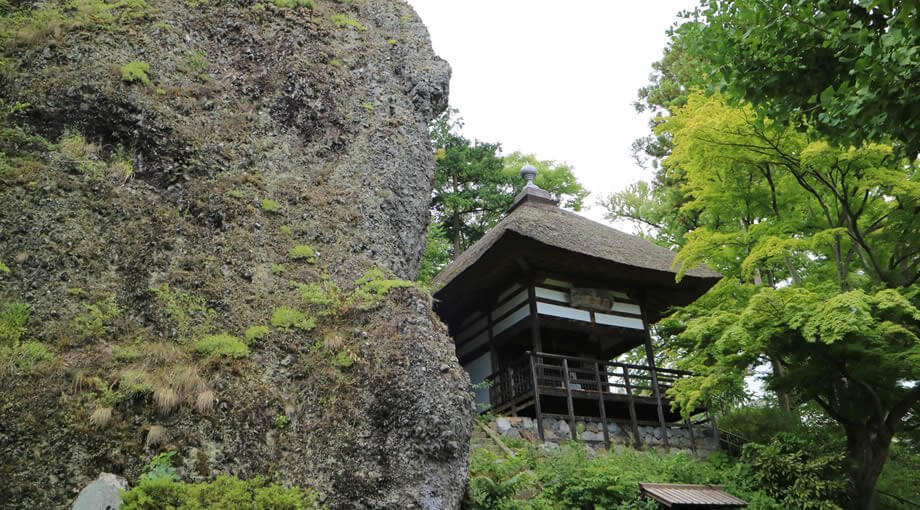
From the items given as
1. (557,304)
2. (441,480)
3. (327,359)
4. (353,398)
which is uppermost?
(557,304)

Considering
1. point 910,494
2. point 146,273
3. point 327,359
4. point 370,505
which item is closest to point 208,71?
point 146,273

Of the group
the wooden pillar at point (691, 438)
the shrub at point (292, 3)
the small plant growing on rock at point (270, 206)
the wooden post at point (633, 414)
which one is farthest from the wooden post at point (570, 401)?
the shrub at point (292, 3)

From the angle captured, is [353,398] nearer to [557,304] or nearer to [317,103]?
[317,103]

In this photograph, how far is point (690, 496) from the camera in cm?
1010

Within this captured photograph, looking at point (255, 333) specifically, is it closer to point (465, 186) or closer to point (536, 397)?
point (536, 397)

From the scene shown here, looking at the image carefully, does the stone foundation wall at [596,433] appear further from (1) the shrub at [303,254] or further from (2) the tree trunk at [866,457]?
(1) the shrub at [303,254]

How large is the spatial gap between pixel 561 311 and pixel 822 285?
557cm

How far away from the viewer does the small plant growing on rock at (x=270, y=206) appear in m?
9.88

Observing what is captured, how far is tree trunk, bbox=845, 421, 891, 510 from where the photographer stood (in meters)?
10.4

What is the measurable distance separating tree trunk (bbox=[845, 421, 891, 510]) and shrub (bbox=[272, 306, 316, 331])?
9.33m

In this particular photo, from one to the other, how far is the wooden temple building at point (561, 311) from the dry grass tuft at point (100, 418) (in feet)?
26.4

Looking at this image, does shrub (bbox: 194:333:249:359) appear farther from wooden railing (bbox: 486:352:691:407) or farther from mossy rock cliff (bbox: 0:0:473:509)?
wooden railing (bbox: 486:352:691:407)

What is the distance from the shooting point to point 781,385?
35.4 ft

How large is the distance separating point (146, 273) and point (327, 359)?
2691 mm
